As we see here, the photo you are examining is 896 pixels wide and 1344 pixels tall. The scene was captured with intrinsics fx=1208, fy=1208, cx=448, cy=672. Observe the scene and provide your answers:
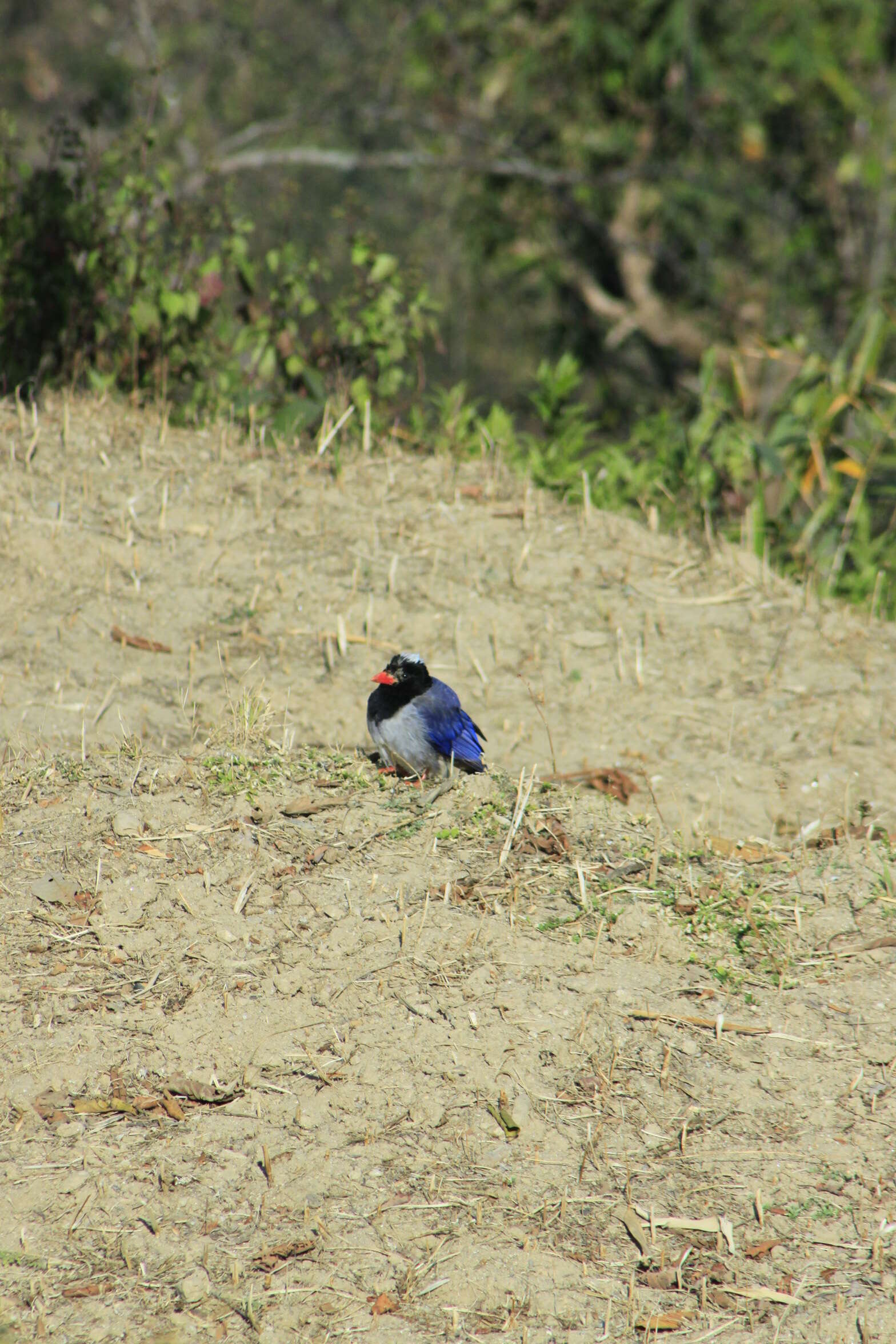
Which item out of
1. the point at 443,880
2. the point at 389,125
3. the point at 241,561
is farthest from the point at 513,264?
the point at 443,880

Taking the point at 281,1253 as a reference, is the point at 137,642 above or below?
above

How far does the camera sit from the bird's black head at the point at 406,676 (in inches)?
164

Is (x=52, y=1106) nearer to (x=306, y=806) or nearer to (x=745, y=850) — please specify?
(x=306, y=806)

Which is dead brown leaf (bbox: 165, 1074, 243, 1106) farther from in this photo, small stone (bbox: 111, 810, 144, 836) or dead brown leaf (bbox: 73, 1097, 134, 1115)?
small stone (bbox: 111, 810, 144, 836)

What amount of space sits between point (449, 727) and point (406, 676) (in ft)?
0.76

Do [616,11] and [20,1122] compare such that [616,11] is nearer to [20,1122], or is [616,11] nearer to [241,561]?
[241,561]

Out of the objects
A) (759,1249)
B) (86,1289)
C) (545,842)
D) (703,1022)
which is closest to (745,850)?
(545,842)

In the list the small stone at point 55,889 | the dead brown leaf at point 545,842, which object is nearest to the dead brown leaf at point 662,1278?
the dead brown leaf at point 545,842

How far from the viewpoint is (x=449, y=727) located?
13.6ft

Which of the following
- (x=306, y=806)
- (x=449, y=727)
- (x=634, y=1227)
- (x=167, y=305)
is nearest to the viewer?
(x=634, y=1227)

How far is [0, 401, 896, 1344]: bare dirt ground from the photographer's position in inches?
104

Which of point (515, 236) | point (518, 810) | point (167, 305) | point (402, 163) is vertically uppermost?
point (402, 163)

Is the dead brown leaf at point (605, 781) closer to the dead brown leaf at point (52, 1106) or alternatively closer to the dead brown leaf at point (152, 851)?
the dead brown leaf at point (152, 851)

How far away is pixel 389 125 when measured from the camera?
510 inches
